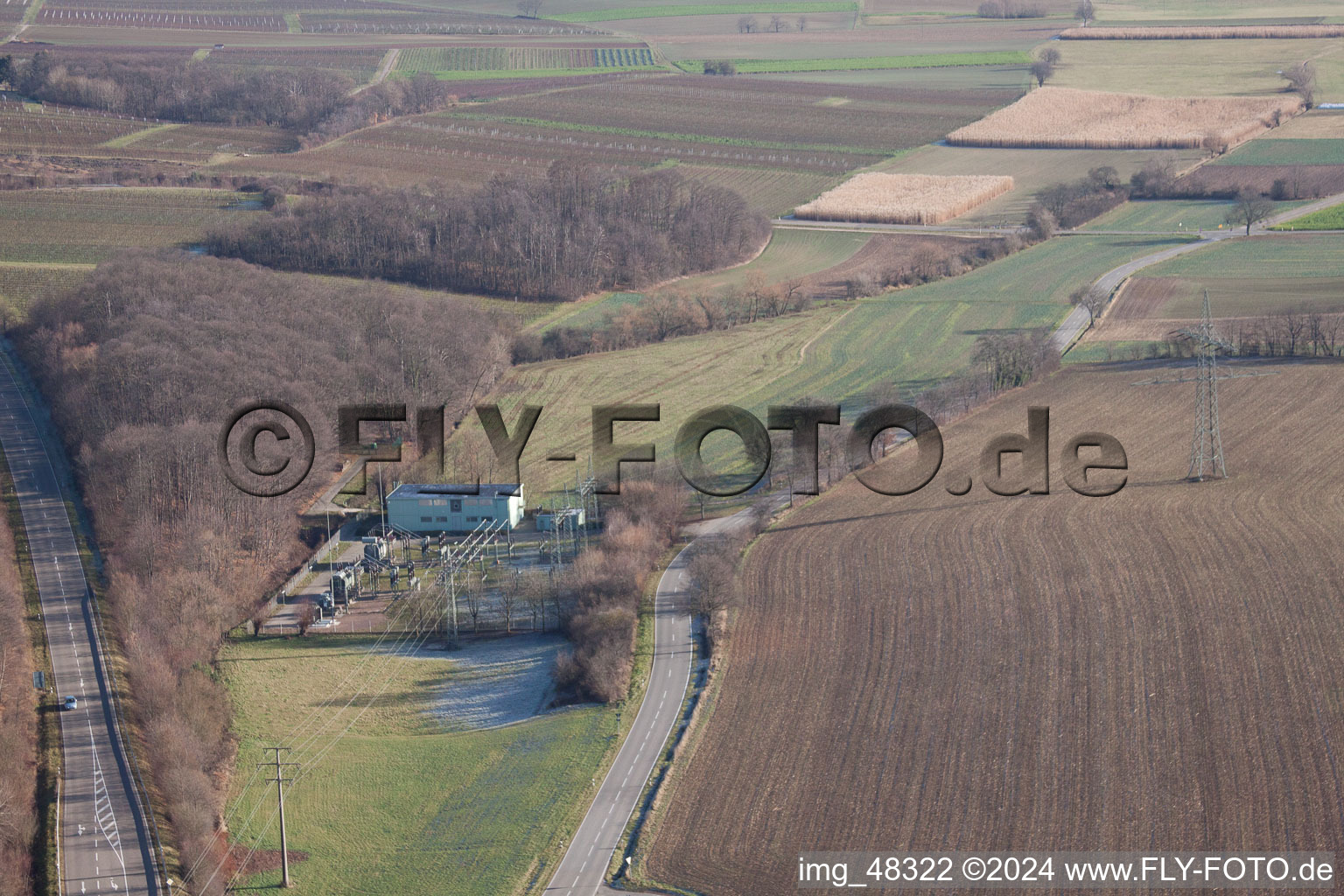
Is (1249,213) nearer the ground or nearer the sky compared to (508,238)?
nearer the sky

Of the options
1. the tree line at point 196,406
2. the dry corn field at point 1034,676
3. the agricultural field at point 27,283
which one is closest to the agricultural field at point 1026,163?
the tree line at point 196,406

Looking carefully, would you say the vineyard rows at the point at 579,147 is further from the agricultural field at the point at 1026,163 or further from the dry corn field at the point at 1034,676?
the dry corn field at the point at 1034,676

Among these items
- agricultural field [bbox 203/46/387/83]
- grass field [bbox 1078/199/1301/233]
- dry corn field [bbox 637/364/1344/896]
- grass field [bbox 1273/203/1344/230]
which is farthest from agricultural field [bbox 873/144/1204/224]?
agricultural field [bbox 203/46/387/83]

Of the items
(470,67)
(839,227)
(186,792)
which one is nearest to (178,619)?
(186,792)

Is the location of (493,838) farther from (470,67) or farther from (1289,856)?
(470,67)

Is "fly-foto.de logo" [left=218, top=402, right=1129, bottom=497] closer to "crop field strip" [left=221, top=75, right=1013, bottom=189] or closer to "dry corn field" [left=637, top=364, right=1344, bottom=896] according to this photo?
"dry corn field" [left=637, top=364, right=1344, bottom=896]

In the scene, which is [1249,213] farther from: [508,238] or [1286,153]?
[508,238]

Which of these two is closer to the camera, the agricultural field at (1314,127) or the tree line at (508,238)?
the tree line at (508,238)

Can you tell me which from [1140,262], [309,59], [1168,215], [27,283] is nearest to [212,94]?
[309,59]
